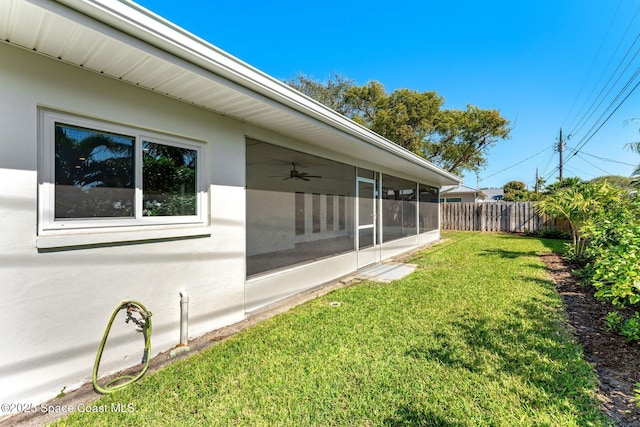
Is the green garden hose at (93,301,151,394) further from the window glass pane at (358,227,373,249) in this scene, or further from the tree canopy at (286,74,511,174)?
the tree canopy at (286,74,511,174)

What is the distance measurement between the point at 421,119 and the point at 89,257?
1895 cm

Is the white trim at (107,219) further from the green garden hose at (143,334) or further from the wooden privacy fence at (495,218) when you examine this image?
the wooden privacy fence at (495,218)

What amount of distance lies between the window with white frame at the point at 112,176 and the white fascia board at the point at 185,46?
3.34ft

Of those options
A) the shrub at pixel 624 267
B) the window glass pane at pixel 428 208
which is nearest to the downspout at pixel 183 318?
the shrub at pixel 624 267

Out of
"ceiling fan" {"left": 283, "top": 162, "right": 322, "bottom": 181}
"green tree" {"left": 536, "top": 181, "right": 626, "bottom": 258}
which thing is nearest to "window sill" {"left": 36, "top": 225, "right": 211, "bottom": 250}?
"ceiling fan" {"left": 283, "top": 162, "right": 322, "bottom": 181}

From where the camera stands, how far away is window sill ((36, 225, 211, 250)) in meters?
2.28

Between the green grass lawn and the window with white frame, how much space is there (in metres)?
1.54

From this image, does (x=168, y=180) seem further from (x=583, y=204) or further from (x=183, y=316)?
(x=583, y=204)

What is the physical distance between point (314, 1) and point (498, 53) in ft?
25.2

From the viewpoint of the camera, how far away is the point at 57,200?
2.39 meters

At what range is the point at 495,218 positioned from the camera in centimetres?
1582

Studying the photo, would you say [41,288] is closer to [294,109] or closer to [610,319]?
[294,109]

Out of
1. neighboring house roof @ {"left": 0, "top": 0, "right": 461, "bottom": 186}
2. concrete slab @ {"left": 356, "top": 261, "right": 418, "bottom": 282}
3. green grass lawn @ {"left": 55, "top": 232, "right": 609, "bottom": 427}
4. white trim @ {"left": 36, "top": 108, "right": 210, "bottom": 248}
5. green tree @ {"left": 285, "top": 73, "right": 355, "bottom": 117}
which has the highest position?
green tree @ {"left": 285, "top": 73, "right": 355, "bottom": 117}

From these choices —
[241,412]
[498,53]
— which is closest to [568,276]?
[241,412]
